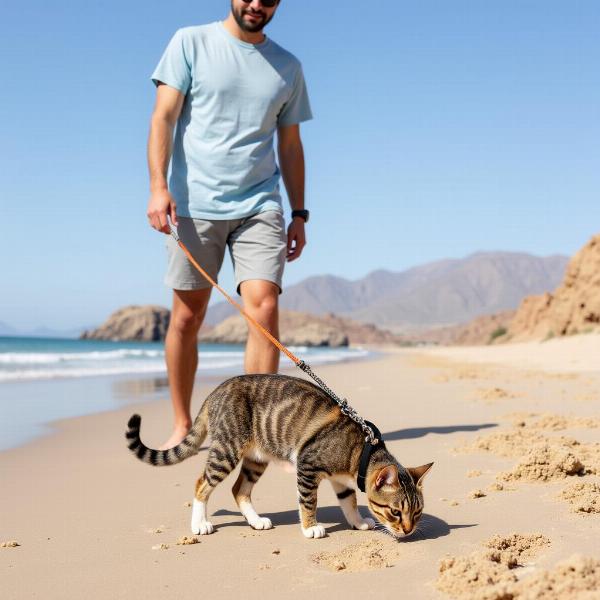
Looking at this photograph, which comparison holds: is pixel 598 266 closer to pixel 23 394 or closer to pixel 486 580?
pixel 23 394

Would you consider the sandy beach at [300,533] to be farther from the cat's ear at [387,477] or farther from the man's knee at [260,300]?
the man's knee at [260,300]

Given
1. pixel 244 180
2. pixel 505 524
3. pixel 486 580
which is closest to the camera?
pixel 486 580

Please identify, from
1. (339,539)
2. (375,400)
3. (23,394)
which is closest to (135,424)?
(339,539)

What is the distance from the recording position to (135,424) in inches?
127

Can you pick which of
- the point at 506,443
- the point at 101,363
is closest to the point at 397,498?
the point at 506,443

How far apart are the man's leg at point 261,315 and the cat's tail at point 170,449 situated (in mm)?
910

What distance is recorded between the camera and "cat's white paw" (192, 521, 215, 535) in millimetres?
3094

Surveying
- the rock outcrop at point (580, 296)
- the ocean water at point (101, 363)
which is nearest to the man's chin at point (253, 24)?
the ocean water at point (101, 363)

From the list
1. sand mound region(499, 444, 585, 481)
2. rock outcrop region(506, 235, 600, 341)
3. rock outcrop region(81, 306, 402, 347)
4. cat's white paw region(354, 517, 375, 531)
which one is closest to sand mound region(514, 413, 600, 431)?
sand mound region(499, 444, 585, 481)

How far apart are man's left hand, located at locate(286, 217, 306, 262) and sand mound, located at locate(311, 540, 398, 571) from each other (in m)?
2.41

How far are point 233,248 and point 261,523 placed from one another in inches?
76.5

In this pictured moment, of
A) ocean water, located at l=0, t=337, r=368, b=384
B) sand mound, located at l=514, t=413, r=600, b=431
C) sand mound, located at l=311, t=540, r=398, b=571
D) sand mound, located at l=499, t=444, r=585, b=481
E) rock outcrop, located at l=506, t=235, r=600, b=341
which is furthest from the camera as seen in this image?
rock outcrop, located at l=506, t=235, r=600, b=341

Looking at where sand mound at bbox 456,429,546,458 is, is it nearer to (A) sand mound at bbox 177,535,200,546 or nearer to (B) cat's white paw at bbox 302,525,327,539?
(B) cat's white paw at bbox 302,525,327,539

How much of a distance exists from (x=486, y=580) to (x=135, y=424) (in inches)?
68.1
